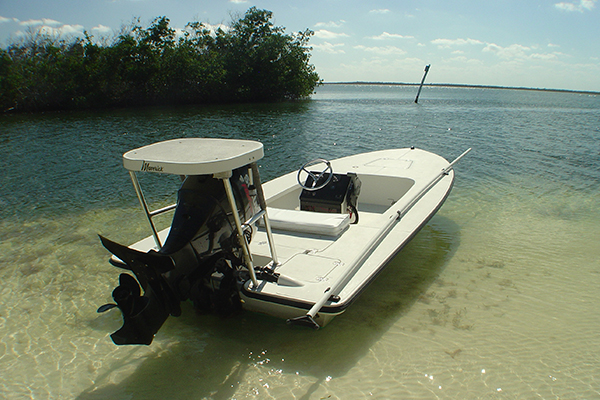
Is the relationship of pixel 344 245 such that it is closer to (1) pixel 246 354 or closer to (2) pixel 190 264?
(1) pixel 246 354

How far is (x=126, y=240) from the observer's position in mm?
6488

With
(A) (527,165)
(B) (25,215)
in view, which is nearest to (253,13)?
(A) (527,165)

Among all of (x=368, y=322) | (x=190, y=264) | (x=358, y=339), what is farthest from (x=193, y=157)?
(x=368, y=322)

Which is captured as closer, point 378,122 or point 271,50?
point 378,122

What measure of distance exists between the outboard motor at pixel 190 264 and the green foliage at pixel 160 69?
3114 centimetres

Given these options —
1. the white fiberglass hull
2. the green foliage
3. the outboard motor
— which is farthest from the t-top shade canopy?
the green foliage

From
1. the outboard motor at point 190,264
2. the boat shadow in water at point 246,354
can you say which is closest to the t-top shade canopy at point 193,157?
the outboard motor at point 190,264

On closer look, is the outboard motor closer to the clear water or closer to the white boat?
the white boat

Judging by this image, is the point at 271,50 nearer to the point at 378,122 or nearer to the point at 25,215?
the point at 378,122

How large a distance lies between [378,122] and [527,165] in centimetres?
1377

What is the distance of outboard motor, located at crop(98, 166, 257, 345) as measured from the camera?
9.48 ft

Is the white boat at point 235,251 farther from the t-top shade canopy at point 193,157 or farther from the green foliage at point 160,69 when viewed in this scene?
the green foliage at point 160,69

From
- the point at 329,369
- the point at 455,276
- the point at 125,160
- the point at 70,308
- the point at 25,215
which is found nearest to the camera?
the point at 125,160

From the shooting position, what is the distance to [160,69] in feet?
114
